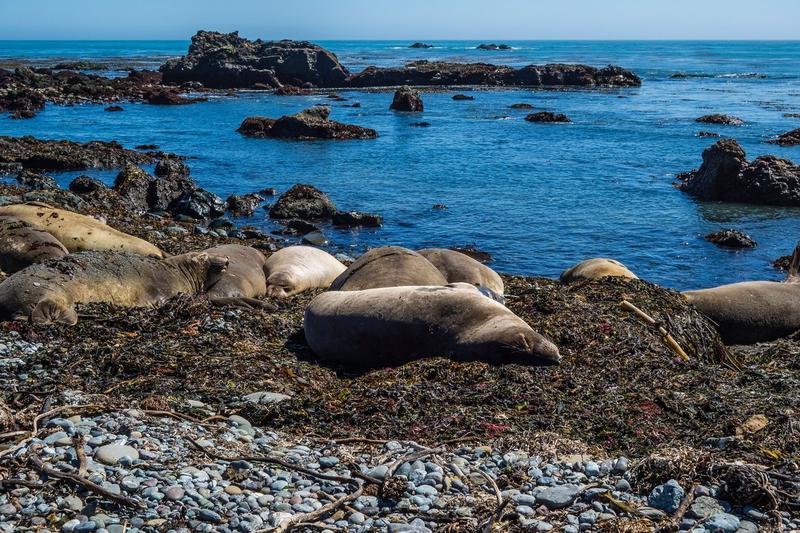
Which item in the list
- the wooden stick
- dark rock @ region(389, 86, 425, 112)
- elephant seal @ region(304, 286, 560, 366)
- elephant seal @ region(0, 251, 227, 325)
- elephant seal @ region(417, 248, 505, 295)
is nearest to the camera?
elephant seal @ region(304, 286, 560, 366)

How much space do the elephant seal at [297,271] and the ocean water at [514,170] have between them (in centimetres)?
432

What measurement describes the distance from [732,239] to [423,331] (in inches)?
470

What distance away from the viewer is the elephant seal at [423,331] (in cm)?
726

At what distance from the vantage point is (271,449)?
538 centimetres

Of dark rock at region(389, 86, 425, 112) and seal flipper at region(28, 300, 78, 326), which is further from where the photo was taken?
dark rock at region(389, 86, 425, 112)

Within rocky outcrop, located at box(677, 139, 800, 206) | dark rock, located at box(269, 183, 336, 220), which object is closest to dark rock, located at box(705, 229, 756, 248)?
rocky outcrop, located at box(677, 139, 800, 206)

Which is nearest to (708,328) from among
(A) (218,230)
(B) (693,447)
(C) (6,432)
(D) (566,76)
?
(B) (693,447)

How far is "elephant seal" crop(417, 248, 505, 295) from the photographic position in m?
10.7

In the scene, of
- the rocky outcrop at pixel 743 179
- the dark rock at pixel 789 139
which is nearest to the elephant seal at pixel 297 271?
the rocky outcrop at pixel 743 179

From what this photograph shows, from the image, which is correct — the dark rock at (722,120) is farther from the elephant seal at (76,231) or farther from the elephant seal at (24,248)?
the elephant seal at (24,248)

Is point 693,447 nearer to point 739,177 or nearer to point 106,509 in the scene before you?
point 106,509

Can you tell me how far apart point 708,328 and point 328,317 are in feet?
14.3

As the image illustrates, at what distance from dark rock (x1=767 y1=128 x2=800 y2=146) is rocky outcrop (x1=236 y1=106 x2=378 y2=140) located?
15841 mm

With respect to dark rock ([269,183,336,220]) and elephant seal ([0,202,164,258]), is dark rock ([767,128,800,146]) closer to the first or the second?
dark rock ([269,183,336,220])
